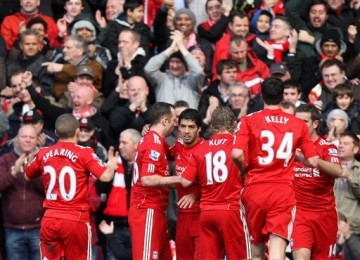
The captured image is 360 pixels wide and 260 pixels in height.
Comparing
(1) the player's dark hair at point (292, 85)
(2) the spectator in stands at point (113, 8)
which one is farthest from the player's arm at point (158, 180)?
(2) the spectator in stands at point (113, 8)

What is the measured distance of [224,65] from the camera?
71.2 ft

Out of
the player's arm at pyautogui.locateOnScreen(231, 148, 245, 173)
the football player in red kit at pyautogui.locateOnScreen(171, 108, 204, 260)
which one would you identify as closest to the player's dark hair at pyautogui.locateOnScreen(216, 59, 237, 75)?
the football player in red kit at pyautogui.locateOnScreen(171, 108, 204, 260)

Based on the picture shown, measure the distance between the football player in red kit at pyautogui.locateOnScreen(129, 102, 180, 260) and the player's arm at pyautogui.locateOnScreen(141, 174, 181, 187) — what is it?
0.06 metres

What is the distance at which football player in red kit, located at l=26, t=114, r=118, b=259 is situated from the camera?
17.4 meters

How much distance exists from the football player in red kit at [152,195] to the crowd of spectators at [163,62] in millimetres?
1897

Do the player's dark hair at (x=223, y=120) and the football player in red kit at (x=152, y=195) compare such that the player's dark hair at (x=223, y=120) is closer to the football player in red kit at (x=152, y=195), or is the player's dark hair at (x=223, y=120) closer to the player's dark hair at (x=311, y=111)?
the football player in red kit at (x=152, y=195)

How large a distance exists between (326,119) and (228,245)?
444 centimetres

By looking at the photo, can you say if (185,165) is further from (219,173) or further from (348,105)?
(348,105)

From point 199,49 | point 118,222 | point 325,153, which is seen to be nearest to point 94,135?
point 118,222

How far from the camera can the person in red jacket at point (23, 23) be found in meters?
23.8

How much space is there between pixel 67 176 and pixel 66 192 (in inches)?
8.7

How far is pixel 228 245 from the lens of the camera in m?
17.0

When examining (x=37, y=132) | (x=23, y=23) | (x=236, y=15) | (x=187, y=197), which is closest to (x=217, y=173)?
(x=187, y=197)

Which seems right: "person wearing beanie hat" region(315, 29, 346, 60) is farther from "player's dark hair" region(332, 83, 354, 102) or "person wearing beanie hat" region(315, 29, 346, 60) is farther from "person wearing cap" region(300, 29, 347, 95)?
"player's dark hair" region(332, 83, 354, 102)
